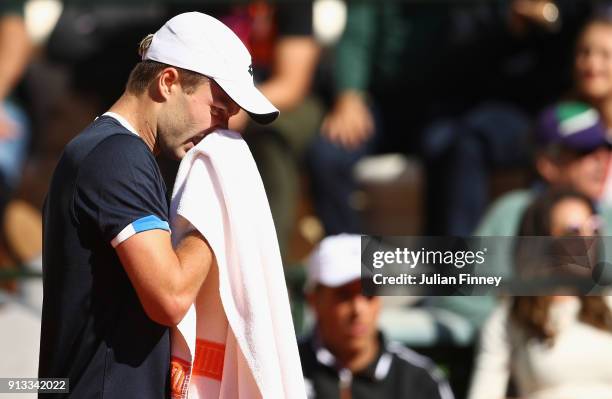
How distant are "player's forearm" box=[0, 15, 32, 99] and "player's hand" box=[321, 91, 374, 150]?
60.8 inches

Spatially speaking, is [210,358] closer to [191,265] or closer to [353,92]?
[191,265]

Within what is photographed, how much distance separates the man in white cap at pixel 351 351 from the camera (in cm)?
466

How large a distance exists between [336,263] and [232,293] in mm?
1880

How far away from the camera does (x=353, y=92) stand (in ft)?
19.8

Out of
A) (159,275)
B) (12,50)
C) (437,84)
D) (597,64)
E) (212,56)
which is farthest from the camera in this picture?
(437,84)

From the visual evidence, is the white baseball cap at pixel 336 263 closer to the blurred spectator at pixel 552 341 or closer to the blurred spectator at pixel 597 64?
the blurred spectator at pixel 552 341

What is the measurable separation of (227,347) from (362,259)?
5.61 ft

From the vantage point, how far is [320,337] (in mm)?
4758

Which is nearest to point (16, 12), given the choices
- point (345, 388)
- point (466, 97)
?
point (466, 97)

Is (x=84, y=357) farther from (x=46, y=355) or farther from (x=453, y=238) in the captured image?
(x=453, y=238)

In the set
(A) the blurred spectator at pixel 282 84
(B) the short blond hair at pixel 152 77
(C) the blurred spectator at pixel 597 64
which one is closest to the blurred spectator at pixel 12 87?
(A) the blurred spectator at pixel 282 84

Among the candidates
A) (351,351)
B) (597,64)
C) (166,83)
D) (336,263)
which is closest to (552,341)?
(351,351)

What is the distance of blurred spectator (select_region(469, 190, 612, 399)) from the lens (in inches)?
184

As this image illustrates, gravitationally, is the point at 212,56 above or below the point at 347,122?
below
